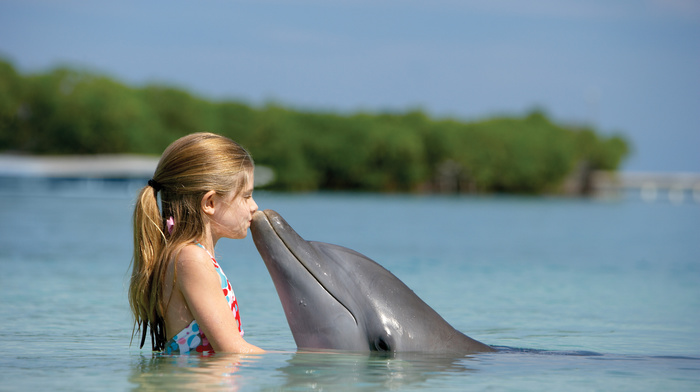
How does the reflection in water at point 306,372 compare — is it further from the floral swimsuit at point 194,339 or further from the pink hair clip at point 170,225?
the pink hair clip at point 170,225

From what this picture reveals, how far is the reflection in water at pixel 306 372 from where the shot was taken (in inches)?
208

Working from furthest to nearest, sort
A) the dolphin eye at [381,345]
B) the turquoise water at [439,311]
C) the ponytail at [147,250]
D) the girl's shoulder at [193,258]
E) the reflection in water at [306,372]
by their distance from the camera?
the turquoise water at [439,311] < the dolphin eye at [381,345] < the reflection in water at [306,372] < the ponytail at [147,250] < the girl's shoulder at [193,258]

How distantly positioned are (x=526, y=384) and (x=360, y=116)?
393ft

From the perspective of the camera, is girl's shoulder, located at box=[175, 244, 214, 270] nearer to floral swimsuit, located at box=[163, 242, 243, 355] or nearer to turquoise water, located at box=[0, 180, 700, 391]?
floral swimsuit, located at box=[163, 242, 243, 355]

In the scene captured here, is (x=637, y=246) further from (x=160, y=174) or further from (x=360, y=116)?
(x=360, y=116)

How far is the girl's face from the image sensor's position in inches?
207

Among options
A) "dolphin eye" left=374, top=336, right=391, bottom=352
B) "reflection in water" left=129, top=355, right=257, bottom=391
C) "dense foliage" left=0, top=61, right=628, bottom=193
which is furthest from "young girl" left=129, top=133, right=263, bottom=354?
"dense foliage" left=0, top=61, right=628, bottom=193

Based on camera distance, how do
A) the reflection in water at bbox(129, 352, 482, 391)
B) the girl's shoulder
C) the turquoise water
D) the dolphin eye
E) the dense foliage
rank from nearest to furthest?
the girl's shoulder < the reflection in water at bbox(129, 352, 482, 391) < the dolphin eye < the turquoise water < the dense foliage

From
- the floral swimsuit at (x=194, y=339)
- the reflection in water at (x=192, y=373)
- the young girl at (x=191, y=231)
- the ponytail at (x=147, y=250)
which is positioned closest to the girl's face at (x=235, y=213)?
the young girl at (x=191, y=231)

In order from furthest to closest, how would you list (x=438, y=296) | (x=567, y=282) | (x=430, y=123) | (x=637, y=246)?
(x=430, y=123) < (x=637, y=246) < (x=567, y=282) < (x=438, y=296)

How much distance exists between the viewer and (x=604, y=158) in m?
131

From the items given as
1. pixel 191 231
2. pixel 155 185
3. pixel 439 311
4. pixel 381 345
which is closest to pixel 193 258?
pixel 191 231

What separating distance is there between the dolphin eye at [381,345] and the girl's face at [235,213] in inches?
37.5

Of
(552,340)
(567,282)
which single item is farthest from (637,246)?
(552,340)
